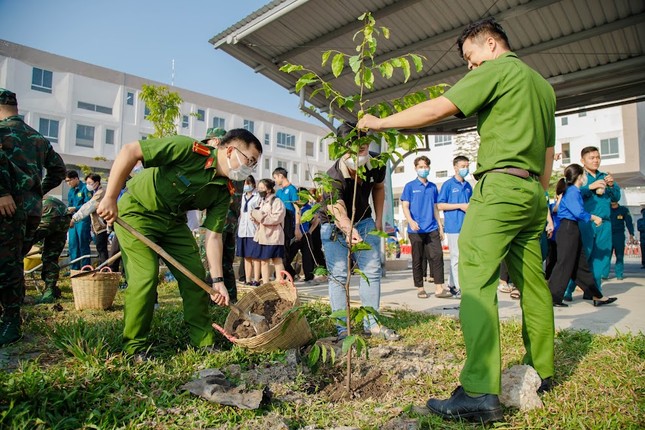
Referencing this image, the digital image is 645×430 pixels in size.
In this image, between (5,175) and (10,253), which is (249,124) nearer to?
(5,175)

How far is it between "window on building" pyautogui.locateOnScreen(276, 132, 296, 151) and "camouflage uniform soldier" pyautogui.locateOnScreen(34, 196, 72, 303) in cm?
3855

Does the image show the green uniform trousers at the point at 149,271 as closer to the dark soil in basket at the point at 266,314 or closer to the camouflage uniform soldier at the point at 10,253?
the dark soil in basket at the point at 266,314

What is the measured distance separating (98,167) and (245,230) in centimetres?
2593

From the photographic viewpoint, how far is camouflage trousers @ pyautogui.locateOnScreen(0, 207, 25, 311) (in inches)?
132

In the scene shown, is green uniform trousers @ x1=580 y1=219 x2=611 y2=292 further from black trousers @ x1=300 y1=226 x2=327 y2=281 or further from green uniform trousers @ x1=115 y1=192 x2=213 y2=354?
green uniform trousers @ x1=115 y1=192 x2=213 y2=354

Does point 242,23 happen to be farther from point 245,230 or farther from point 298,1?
point 245,230

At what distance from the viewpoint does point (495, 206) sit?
7.29ft

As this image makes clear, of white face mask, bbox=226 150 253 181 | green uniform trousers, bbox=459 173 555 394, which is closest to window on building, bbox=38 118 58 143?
white face mask, bbox=226 150 253 181

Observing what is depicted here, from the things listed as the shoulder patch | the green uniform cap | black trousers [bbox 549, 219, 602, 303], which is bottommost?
black trousers [bbox 549, 219, 602, 303]

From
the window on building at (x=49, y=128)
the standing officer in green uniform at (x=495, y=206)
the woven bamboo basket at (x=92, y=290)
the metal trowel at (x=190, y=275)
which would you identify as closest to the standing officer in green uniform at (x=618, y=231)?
the standing officer in green uniform at (x=495, y=206)

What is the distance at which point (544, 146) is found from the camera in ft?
7.68

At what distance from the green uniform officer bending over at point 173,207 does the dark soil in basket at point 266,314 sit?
0.23m

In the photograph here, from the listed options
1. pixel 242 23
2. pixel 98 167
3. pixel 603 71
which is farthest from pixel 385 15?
pixel 98 167

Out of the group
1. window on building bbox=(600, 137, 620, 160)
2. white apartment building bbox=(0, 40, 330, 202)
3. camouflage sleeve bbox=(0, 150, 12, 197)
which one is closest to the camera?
camouflage sleeve bbox=(0, 150, 12, 197)
